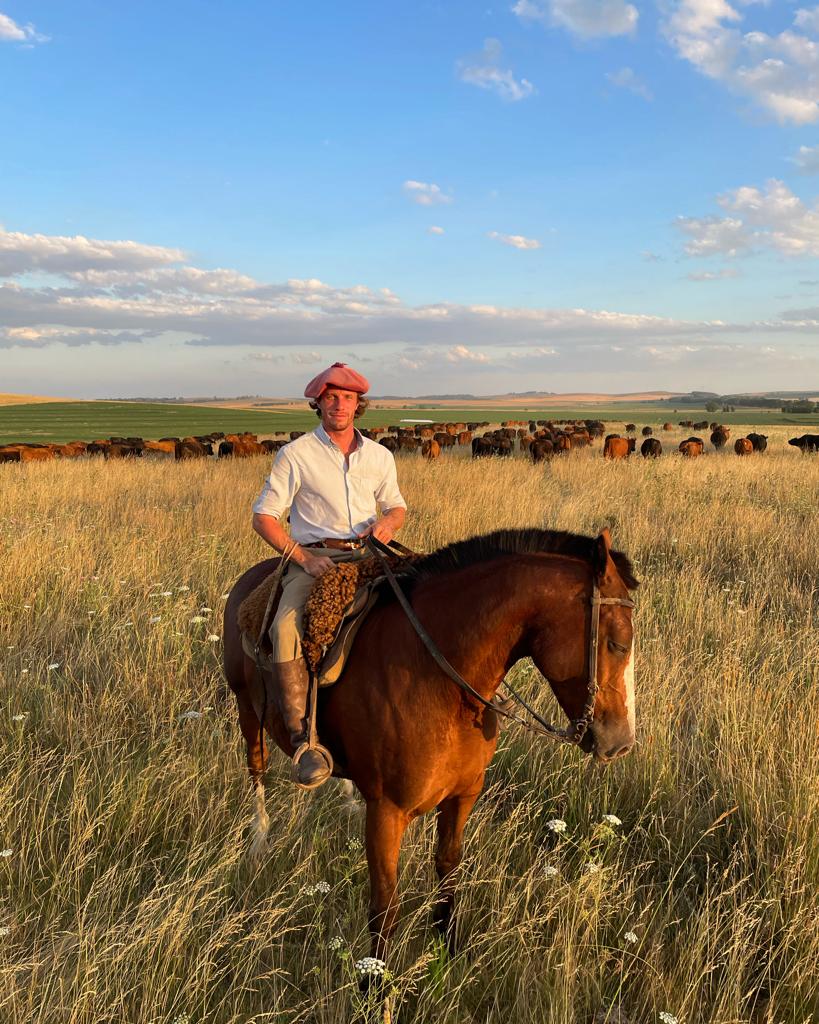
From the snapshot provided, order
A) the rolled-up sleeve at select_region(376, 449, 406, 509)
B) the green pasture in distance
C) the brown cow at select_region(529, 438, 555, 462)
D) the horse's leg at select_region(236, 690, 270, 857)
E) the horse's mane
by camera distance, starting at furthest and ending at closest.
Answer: the green pasture in distance → the brown cow at select_region(529, 438, 555, 462) → the horse's leg at select_region(236, 690, 270, 857) → the rolled-up sleeve at select_region(376, 449, 406, 509) → the horse's mane

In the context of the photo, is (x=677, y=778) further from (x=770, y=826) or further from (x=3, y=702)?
(x=3, y=702)

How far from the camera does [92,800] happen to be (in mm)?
3732

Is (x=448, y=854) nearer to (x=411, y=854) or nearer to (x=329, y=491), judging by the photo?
(x=411, y=854)

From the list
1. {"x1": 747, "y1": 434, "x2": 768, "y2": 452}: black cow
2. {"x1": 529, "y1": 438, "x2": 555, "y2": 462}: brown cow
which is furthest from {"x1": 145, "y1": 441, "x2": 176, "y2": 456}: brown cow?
{"x1": 747, "y1": 434, "x2": 768, "y2": 452}: black cow

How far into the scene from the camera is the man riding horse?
10.3ft

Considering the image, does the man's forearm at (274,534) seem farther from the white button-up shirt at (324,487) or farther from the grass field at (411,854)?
the grass field at (411,854)

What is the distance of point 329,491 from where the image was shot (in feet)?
10.6

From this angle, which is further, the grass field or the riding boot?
the riding boot

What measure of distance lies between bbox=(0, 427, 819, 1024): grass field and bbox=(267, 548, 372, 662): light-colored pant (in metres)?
1.08

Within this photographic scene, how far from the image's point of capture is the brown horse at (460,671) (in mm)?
2152

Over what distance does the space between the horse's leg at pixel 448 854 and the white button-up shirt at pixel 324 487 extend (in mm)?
1366

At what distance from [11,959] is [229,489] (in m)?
12.1

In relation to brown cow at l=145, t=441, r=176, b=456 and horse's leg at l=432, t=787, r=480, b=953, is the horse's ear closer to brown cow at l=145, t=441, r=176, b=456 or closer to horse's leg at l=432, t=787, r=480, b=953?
horse's leg at l=432, t=787, r=480, b=953

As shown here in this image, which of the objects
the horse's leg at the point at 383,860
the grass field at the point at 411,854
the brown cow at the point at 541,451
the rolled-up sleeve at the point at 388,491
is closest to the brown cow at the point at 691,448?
the brown cow at the point at 541,451
